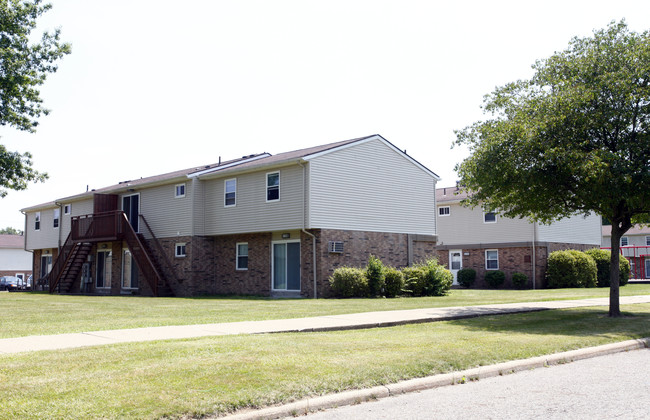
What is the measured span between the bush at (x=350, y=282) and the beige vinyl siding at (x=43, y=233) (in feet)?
71.6

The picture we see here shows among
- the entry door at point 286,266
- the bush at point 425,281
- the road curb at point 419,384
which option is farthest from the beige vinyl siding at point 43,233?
the road curb at point 419,384

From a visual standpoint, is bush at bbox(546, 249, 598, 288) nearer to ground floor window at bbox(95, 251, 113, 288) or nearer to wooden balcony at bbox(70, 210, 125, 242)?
wooden balcony at bbox(70, 210, 125, 242)

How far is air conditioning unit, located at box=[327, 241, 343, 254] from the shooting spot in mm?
25084

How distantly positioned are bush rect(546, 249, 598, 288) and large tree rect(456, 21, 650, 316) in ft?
55.6

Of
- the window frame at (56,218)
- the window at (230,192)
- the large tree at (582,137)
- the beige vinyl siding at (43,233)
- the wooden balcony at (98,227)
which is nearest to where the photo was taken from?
the large tree at (582,137)

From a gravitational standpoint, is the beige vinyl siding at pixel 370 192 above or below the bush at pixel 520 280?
above

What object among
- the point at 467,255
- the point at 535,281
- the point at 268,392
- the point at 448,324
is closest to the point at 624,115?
the point at 448,324

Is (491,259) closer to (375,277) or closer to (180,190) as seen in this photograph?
(375,277)

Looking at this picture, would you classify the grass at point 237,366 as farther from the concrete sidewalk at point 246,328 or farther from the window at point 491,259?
the window at point 491,259

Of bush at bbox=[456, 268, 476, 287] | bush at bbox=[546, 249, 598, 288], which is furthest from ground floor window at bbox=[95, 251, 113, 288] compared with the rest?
bush at bbox=[546, 249, 598, 288]

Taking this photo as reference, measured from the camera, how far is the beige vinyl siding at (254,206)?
989 inches

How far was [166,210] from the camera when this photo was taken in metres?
30.0

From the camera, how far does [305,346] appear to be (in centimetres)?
946

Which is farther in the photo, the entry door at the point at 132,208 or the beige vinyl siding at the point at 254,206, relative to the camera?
the entry door at the point at 132,208
